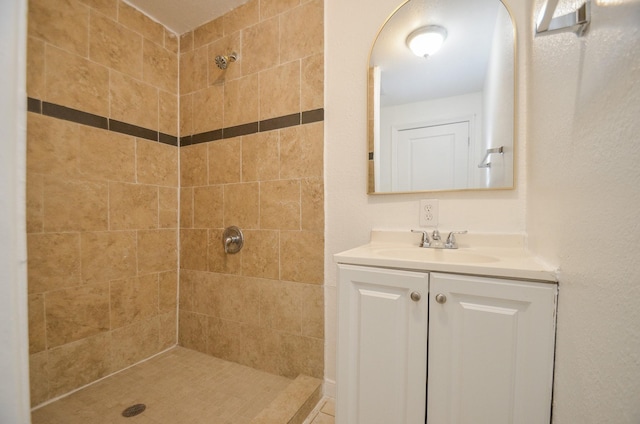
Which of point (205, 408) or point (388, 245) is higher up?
point (388, 245)

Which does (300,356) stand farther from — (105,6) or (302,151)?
(105,6)

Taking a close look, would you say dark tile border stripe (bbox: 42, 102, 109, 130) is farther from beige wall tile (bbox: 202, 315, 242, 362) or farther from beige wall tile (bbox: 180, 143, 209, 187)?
beige wall tile (bbox: 202, 315, 242, 362)

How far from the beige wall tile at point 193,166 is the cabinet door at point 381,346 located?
51.9 inches

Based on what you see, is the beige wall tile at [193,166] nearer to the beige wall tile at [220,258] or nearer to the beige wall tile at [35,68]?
the beige wall tile at [220,258]

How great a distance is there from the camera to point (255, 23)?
5.01 ft

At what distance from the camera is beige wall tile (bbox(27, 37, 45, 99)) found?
1.17 meters

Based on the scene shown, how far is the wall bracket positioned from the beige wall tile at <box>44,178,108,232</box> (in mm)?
1981

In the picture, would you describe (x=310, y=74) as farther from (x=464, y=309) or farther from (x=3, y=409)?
(x=3, y=409)

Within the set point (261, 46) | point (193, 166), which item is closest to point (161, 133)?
point (193, 166)

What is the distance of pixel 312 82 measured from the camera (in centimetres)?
137

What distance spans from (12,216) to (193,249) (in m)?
1.37

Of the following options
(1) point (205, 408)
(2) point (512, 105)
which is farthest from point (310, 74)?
(1) point (205, 408)

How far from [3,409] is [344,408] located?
2.85 feet

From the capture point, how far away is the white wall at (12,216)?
1.45 feet
